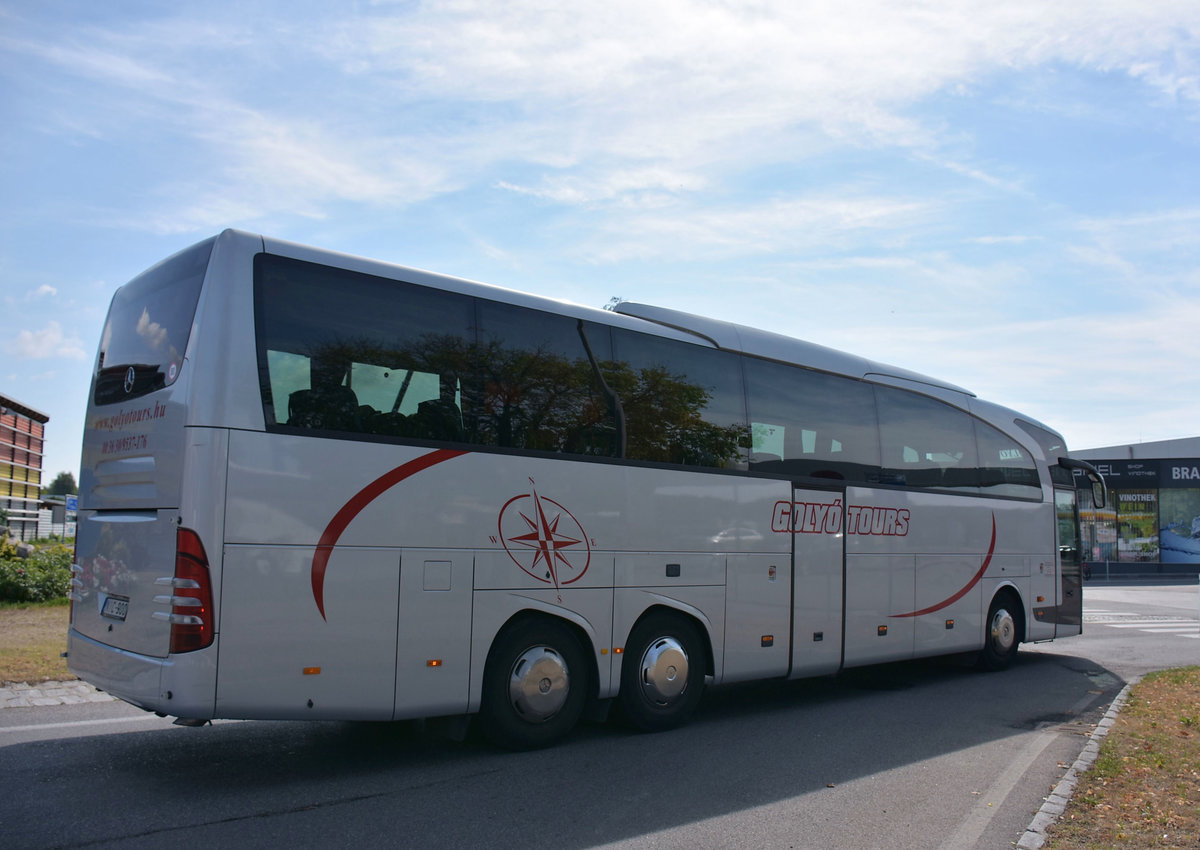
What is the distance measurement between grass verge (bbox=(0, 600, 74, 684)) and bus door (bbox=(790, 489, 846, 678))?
24.5 feet

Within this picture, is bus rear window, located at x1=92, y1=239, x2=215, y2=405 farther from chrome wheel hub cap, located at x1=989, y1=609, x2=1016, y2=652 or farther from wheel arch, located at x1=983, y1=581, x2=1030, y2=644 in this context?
wheel arch, located at x1=983, y1=581, x2=1030, y2=644

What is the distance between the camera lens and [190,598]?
19.0 feet

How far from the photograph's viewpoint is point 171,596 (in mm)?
5863

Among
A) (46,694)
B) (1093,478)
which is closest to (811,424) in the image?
(1093,478)

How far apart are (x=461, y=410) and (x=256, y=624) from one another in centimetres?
208

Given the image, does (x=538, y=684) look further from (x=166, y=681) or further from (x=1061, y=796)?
(x=1061, y=796)

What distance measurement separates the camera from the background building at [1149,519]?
46469 millimetres

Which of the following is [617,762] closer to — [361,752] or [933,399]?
[361,752]

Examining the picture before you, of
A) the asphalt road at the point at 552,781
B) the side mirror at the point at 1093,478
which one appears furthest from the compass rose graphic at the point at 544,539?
the side mirror at the point at 1093,478

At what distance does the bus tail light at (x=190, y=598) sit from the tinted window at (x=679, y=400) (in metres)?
3.65

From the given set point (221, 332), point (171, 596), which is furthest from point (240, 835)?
point (221, 332)

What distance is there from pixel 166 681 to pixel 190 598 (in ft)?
1.74

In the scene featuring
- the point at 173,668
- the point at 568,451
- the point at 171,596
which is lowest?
the point at 173,668

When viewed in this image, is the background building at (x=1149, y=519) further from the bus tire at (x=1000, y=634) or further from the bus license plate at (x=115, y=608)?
the bus license plate at (x=115, y=608)
